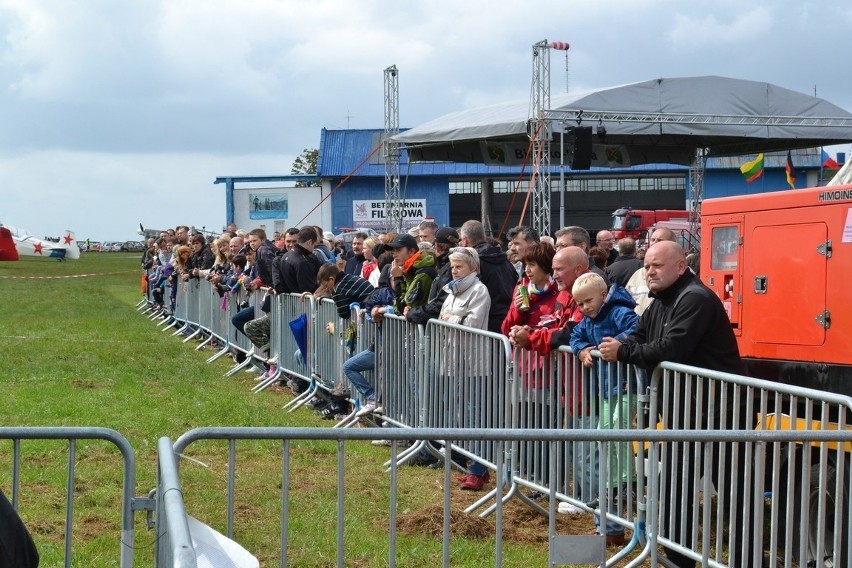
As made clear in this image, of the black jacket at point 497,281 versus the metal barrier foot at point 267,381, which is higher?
the black jacket at point 497,281

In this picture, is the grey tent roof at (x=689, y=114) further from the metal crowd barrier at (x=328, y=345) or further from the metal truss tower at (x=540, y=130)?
the metal crowd barrier at (x=328, y=345)

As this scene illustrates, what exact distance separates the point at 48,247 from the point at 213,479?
92.1 metres

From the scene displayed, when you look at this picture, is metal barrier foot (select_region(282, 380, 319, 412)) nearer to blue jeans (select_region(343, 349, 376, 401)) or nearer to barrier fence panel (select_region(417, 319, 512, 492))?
blue jeans (select_region(343, 349, 376, 401))

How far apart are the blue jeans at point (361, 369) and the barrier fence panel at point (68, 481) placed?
2.44 metres

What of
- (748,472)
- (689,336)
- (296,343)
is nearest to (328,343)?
(296,343)

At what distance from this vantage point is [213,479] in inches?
320

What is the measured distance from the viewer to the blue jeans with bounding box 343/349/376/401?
10656 millimetres

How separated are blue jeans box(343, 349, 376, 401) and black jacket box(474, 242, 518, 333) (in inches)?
66.1

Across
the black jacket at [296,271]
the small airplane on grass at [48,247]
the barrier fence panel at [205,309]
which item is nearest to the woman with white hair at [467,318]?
the black jacket at [296,271]

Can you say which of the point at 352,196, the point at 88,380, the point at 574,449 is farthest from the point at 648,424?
the point at 352,196

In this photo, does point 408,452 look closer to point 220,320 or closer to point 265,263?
point 265,263

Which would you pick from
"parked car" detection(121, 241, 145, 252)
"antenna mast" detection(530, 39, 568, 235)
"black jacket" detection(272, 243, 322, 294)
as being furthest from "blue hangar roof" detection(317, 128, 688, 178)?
"parked car" detection(121, 241, 145, 252)

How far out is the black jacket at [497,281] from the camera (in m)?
9.29

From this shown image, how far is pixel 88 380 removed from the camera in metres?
14.4
